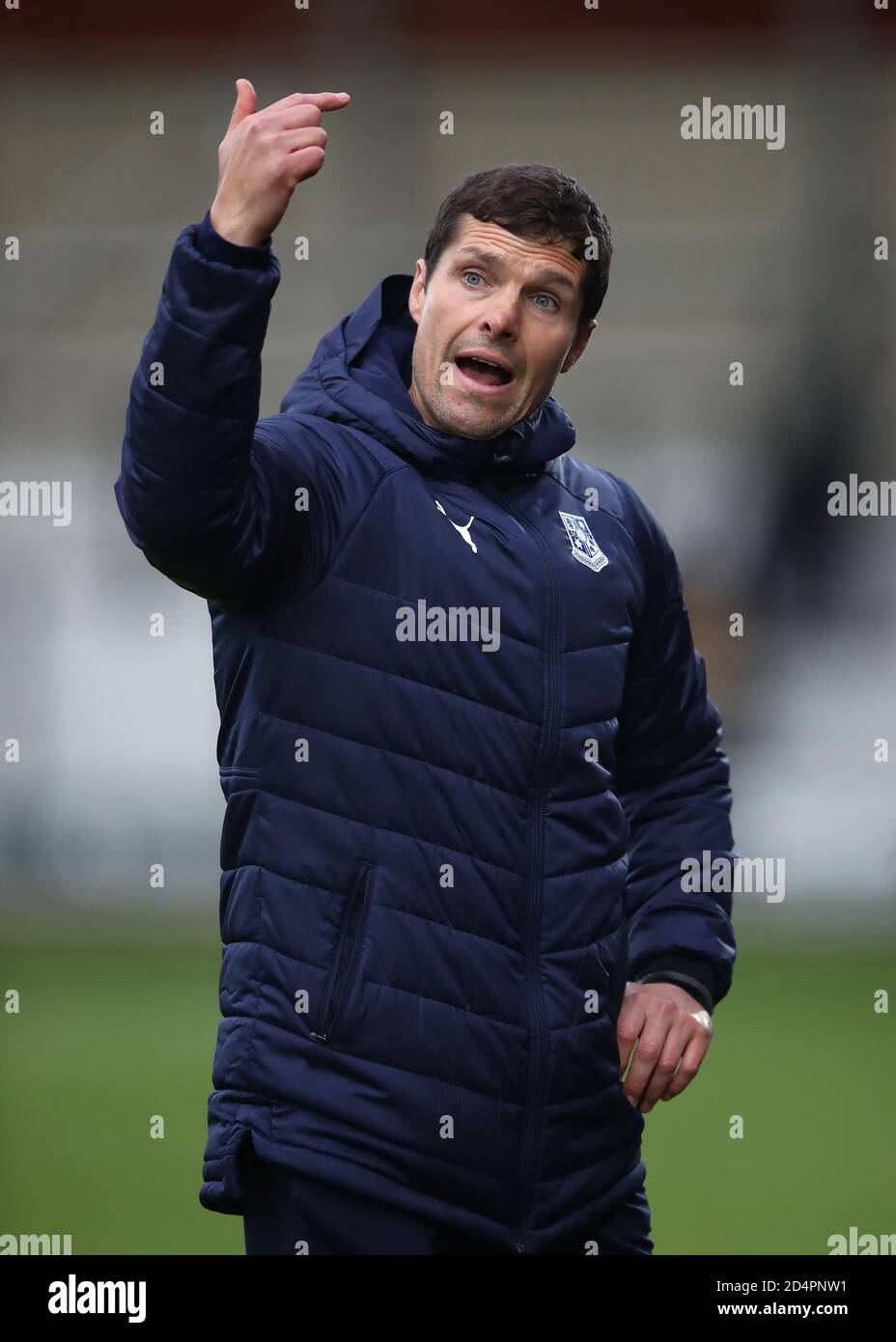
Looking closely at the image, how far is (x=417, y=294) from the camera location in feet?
5.67

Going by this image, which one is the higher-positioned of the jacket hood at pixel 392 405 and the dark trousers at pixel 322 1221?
the jacket hood at pixel 392 405

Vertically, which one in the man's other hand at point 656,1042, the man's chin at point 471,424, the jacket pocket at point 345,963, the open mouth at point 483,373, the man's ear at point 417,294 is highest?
the man's ear at point 417,294

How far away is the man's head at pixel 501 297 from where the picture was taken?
1625mm

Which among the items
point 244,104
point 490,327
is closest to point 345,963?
point 490,327

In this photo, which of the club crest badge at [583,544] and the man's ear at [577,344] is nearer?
the club crest badge at [583,544]

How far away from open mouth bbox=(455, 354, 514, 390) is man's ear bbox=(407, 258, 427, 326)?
9 centimetres

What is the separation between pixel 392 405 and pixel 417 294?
0.17 m

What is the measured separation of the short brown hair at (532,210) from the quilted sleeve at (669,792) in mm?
267

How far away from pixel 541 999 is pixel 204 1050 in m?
3.66

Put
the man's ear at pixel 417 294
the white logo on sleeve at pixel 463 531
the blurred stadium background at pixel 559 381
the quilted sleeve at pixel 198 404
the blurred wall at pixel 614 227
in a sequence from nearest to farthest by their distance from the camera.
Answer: the quilted sleeve at pixel 198 404
the white logo on sleeve at pixel 463 531
the man's ear at pixel 417 294
the blurred stadium background at pixel 559 381
the blurred wall at pixel 614 227

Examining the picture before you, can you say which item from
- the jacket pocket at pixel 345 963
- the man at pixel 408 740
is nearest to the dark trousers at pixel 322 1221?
the man at pixel 408 740

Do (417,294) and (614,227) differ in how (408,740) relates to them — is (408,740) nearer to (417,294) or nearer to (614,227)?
(417,294)

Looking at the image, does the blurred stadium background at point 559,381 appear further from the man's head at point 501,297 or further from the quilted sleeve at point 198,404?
the quilted sleeve at point 198,404
